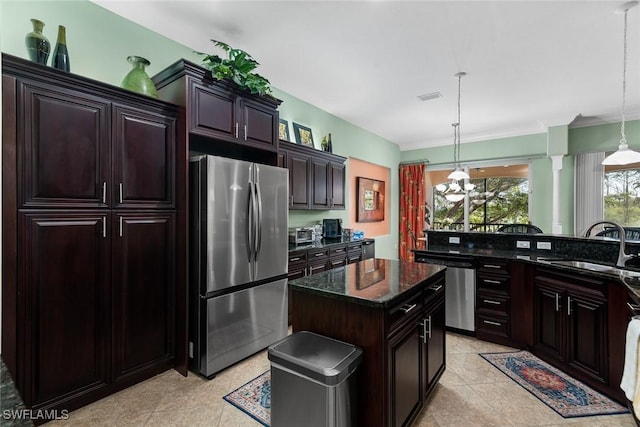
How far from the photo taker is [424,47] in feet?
9.71

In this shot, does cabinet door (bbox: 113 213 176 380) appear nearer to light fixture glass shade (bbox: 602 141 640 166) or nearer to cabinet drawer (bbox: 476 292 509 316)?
cabinet drawer (bbox: 476 292 509 316)

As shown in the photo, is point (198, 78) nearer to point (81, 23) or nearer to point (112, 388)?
point (81, 23)

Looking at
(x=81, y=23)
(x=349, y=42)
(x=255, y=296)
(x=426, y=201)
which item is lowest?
(x=255, y=296)

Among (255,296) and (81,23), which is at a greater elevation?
(81,23)

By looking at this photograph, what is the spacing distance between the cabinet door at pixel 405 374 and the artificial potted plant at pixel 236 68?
2.44 metres

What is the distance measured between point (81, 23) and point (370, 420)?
11.2ft

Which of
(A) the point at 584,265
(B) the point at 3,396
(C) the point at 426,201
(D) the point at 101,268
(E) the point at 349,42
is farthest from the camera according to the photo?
(C) the point at 426,201

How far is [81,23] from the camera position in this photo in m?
2.29

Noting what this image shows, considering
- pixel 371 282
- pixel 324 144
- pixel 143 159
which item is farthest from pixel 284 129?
pixel 371 282

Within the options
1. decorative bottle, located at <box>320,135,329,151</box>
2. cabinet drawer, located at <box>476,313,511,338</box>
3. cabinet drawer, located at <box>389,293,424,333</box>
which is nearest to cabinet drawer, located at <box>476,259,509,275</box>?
cabinet drawer, located at <box>476,313,511,338</box>

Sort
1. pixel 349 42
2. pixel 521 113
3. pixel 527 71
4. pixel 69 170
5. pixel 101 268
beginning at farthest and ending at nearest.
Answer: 1. pixel 521 113
2. pixel 527 71
3. pixel 349 42
4. pixel 101 268
5. pixel 69 170

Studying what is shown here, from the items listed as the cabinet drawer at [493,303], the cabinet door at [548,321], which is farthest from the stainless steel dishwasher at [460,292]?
the cabinet door at [548,321]

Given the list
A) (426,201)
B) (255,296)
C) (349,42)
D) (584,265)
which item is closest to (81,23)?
(349,42)

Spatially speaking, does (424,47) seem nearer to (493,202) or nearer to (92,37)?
(92,37)
